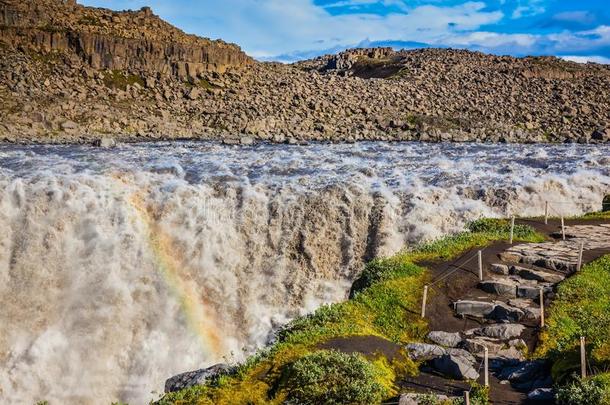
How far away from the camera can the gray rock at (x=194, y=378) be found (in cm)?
1151

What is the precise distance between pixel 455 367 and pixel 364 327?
276 cm

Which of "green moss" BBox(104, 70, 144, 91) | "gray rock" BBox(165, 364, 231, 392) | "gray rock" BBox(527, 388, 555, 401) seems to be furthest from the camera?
"green moss" BBox(104, 70, 144, 91)

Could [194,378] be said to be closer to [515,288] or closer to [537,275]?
[515,288]

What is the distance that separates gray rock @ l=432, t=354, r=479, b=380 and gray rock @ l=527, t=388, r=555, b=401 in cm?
104

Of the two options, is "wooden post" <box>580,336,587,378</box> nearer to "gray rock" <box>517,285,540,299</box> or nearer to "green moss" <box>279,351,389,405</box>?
"green moss" <box>279,351,389,405</box>

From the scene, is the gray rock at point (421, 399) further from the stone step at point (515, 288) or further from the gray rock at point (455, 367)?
the stone step at point (515, 288)

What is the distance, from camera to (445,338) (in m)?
13.1

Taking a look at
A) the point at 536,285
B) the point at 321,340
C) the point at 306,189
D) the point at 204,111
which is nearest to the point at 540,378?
the point at 321,340

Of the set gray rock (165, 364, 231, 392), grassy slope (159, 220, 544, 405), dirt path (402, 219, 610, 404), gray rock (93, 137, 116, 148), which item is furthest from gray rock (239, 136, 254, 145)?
gray rock (165, 364, 231, 392)

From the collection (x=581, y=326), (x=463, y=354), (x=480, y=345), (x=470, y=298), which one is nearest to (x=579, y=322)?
(x=581, y=326)

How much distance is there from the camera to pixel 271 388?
10.5 m

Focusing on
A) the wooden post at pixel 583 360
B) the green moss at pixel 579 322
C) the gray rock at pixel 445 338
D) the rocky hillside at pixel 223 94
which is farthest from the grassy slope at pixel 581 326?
the rocky hillside at pixel 223 94

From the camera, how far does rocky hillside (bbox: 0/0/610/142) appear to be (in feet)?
182

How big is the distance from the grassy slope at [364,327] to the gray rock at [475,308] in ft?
3.30
